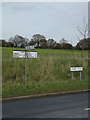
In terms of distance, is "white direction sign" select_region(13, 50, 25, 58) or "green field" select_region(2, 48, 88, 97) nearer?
"green field" select_region(2, 48, 88, 97)

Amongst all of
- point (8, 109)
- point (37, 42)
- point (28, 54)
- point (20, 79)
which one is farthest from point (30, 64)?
point (37, 42)

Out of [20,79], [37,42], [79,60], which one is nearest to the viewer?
[20,79]

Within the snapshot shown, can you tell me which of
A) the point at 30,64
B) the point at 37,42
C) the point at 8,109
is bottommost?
the point at 8,109

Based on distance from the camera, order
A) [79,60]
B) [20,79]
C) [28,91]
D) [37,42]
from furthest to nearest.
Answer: [37,42] → [79,60] → [20,79] → [28,91]

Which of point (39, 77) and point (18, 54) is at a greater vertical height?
point (18, 54)

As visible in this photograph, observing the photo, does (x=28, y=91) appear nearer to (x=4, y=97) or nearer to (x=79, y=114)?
(x=4, y=97)

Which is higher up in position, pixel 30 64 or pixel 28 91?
pixel 30 64

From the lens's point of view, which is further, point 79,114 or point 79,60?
point 79,60

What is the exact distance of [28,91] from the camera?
11.9 meters

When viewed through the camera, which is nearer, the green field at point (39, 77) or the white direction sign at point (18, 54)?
the green field at point (39, 77)

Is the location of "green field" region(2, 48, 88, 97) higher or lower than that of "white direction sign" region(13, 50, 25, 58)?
lower

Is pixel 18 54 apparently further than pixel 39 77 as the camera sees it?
No

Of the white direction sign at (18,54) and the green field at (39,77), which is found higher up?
the white direction sign at (18,54)

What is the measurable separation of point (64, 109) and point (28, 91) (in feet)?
14.4
